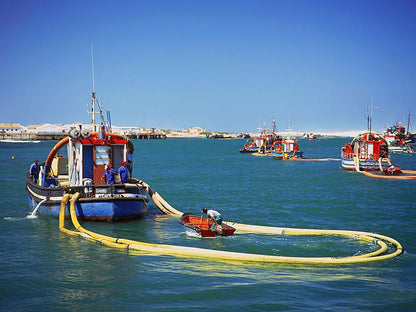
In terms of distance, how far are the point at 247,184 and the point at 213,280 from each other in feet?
96.5

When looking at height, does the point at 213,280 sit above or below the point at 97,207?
below

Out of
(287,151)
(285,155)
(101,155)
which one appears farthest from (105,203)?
(287,151)

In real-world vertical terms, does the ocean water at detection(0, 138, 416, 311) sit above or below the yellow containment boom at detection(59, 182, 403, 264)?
below

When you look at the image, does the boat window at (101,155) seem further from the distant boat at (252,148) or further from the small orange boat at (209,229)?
the distant boat at (252,148)

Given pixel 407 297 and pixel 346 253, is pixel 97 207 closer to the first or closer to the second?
pixel 346 253

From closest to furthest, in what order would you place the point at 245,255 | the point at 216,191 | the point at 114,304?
the point at 114,304, the point at 245,255, the point at 216,191

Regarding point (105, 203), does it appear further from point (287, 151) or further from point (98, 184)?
point (287, 151)

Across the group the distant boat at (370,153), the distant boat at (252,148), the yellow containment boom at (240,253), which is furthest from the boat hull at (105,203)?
the distant boat at (252,148)

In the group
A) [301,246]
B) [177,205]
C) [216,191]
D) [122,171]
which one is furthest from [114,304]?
[216,191]

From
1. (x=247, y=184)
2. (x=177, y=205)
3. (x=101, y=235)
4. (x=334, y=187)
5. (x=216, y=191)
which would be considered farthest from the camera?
(x=247, y=184)

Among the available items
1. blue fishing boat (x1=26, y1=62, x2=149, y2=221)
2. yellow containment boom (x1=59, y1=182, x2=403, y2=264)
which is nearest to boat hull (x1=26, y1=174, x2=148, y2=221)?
blue fishing boat (x1=26, y1=62, x2=149, y2=221)

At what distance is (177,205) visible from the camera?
1205 inches

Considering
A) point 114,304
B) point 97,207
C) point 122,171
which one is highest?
point 122,171

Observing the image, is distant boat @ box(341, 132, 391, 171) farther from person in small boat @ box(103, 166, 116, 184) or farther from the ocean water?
person in small boat @ box(103, 166, 116, 184)
